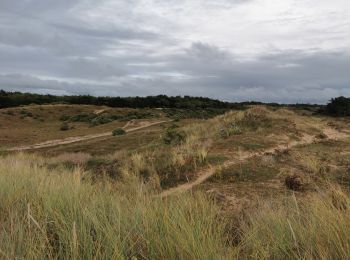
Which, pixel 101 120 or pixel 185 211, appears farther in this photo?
pixel 101 120

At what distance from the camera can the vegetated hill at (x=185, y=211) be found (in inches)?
119

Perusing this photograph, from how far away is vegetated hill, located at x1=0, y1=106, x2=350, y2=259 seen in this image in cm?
302

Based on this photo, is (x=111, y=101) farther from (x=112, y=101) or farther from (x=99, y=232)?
(x=99, y=232)

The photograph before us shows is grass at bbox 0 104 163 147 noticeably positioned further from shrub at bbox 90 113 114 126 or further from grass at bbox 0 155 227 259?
grass at bbox 0 155 227 259

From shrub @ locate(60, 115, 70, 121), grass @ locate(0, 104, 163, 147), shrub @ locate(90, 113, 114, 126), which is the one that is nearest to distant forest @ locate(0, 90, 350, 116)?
grass @ locate(0, 104, 163, 147)

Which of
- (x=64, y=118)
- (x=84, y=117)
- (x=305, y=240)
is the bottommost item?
(x=64, y=118)

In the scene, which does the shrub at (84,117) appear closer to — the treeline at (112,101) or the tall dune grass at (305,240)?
the treeline at (112,101)

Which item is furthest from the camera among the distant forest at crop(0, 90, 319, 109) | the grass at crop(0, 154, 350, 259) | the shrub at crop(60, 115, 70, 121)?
the distant forest at crop(0, 90, 319, 109)

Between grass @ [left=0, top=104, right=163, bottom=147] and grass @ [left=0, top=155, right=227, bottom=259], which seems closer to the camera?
grass @ [left=0, top=155, right=227, bottom=259]

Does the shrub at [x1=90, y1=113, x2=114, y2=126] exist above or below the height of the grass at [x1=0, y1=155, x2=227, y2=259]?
below

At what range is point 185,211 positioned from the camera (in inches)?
173

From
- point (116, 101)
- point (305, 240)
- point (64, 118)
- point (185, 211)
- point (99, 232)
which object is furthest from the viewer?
point (116, 101)

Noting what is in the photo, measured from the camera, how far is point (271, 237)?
3297 millimetres

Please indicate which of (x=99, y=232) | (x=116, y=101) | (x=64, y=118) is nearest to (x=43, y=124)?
(x=64, y=118)
